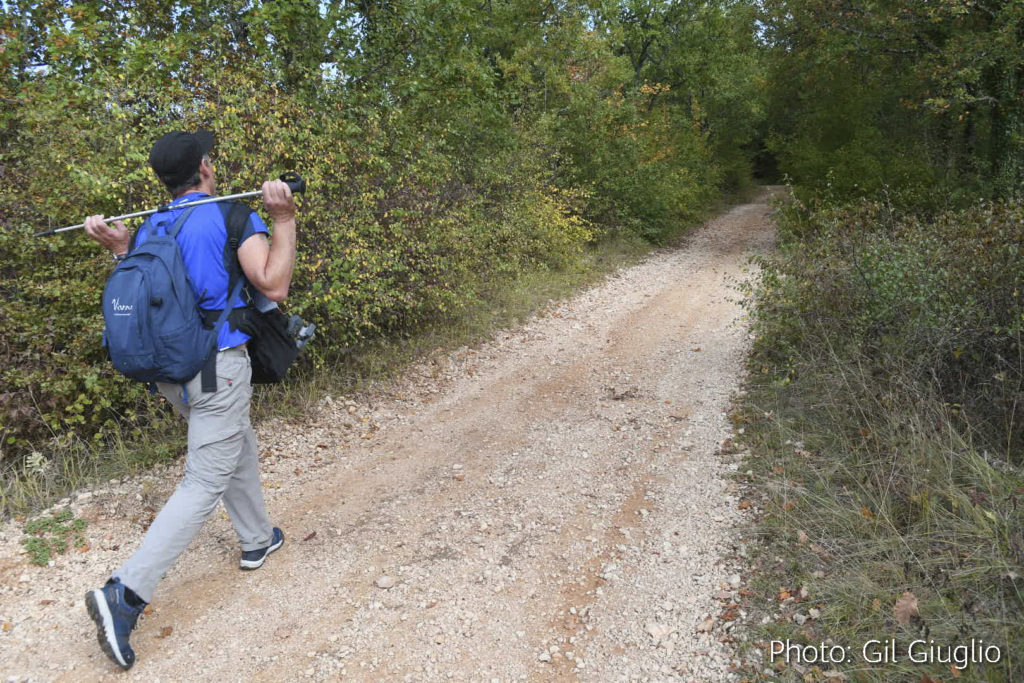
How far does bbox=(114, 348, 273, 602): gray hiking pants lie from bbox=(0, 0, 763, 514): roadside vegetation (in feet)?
6.11

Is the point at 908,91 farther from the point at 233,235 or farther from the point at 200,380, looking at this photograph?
the point at 200,380

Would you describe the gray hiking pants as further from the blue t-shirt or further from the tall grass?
the tall grass

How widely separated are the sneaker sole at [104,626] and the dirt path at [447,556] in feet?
0.45

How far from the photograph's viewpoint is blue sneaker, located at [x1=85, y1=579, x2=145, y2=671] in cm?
262

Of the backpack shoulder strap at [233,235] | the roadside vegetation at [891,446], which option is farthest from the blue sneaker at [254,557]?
the roadside vegetation at [891,446]

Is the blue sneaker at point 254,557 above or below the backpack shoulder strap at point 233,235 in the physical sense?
below

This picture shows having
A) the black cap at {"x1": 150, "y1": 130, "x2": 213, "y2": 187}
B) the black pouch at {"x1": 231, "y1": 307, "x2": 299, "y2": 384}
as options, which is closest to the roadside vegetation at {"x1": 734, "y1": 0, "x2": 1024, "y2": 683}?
the black pouch at {"x1": 231, "y1": 307, "x2": 299, "y2": 384}

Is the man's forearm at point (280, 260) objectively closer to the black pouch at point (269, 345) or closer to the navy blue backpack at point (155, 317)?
the black pouch at point (269, 345)

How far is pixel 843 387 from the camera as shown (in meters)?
4.80

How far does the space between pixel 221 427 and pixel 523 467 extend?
7.75 ft

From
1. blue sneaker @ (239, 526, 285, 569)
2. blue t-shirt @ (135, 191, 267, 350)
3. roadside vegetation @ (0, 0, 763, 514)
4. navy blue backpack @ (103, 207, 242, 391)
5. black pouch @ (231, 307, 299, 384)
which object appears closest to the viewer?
navy blue backpack @ (103, 207, 242, 391)

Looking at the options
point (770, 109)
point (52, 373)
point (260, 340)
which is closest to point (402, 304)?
point (52, 373)

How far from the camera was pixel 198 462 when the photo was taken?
2844mm

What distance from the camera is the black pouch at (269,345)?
2.91 meters
